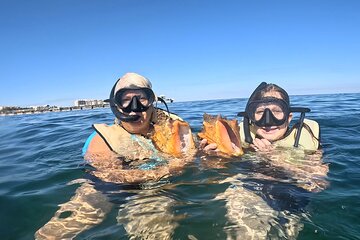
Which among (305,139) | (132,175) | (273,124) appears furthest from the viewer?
(305,139)

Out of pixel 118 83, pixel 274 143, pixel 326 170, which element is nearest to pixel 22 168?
pixel 118 83

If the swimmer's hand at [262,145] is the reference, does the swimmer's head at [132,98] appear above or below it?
above

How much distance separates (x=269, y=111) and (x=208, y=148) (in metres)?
1.07

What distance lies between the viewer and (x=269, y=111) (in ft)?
17.2

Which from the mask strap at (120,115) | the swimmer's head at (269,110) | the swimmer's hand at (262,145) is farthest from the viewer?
the swimmer's hand at (262,145)

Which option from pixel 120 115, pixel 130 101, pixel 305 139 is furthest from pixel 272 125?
pixel 120 115

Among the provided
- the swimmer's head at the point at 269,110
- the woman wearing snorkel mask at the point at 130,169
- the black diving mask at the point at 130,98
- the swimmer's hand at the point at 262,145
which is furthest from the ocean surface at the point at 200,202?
the black diving mask at the point at 130,98

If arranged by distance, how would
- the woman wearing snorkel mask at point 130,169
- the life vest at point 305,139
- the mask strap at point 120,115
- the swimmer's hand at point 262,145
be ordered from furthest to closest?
1. the life vest at point 305,139
2. the swimmer's hand at point 262,145
3. the mask strap at point 120,115
4. the woman wearing snorkel mask at point 130,169

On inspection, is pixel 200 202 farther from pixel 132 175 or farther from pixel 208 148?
pixel 208 148

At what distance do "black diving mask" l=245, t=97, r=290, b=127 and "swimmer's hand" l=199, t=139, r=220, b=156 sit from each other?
2.72 ft

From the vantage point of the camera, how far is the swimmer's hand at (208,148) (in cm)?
507

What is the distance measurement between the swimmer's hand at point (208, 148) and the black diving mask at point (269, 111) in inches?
32.6

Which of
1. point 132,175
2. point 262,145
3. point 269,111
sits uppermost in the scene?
point 269,111

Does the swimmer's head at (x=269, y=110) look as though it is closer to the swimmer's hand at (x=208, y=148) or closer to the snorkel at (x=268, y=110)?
the snorkel at (x=268, y=110)
